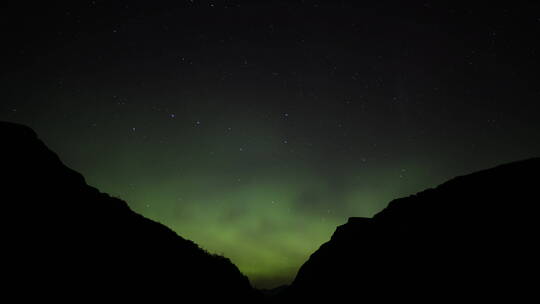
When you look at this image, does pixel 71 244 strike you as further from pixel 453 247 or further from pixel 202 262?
pixel 453 247

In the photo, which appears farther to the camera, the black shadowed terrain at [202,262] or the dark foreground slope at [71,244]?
the black shadowed terrain at [202,262]

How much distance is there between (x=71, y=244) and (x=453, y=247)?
20527 millimetres

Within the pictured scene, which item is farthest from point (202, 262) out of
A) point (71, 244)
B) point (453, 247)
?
point (453, 247)

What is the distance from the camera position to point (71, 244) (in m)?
13.4

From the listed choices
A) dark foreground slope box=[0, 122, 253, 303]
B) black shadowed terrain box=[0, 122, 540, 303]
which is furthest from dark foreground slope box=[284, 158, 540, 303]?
dark foreground slope box=[0, 122, 253, 303]

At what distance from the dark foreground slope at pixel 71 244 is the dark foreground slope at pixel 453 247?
36.8 ft

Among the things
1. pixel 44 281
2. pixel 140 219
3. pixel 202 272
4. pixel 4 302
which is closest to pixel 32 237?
pixel 44 281

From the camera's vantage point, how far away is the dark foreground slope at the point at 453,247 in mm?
13844

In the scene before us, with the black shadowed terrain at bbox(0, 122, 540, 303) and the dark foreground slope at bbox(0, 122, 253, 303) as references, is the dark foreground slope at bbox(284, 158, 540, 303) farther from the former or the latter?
the dark foreground slope at bbox(0, 122, 253, 303)

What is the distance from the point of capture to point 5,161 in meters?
13.7

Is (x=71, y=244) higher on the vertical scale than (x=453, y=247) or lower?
lower

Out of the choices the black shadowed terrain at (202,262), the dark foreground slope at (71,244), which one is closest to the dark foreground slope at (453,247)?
the black shadowed terrain at (202,262)

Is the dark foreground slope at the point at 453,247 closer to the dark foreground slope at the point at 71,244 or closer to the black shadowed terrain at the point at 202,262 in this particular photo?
the black shadowed terrain at the point at 202,262

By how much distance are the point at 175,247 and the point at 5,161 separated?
42.4 ft
